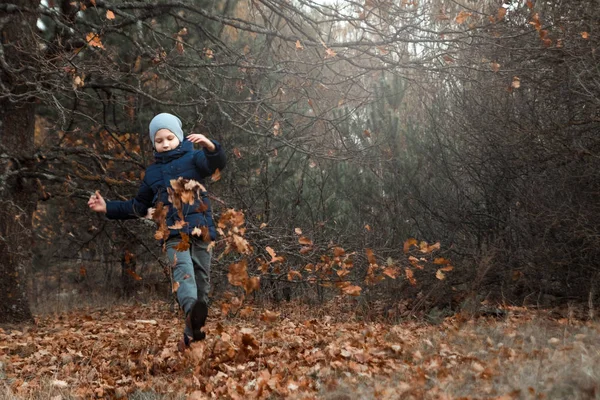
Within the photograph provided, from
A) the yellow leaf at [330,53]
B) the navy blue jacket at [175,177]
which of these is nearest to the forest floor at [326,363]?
the navy blue jacket at [175,177]

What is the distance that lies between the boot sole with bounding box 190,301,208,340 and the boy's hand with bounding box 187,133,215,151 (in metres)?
Result: 1.07

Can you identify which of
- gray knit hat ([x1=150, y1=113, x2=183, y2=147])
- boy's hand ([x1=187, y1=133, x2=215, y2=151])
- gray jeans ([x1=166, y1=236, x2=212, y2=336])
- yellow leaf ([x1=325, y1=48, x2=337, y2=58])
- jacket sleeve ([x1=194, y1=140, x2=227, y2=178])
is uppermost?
yellow leaf ([x1=325, y1=48, x2=337, y2=58])

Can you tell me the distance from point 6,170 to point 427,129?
5.43 metres

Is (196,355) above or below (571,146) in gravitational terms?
below

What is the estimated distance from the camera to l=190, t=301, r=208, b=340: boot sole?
432 cm

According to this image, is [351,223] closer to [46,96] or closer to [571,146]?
[571,146]

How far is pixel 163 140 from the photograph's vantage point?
15.4 feet

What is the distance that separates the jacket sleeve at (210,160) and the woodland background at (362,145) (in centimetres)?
49

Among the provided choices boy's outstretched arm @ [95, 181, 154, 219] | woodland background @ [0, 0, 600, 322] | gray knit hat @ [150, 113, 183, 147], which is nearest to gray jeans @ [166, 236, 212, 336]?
woodland background @ [0, 0, 600, 322]

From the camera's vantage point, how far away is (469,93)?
7914 mm

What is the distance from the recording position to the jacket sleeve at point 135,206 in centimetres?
482

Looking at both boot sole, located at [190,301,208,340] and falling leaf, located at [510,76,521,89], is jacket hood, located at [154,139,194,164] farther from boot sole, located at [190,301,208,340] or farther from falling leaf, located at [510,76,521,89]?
falling leaf, located at [510,76,521,89]

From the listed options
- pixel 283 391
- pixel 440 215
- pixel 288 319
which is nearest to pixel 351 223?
pixel 440 215

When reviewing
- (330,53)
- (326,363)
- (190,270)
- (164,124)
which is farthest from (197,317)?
(330,53)
